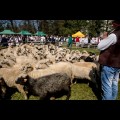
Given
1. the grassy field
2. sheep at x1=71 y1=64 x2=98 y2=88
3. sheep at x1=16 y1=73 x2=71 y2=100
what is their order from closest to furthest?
sheep at x1=16 y1=73 x2=71 y2=100, the grassy field, sheep at x1=71 y1=64 x2=98 y2=88

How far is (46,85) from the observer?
22.6ft

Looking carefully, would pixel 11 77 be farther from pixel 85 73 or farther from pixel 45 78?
pixel 85 73

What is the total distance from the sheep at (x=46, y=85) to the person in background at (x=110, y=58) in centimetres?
175

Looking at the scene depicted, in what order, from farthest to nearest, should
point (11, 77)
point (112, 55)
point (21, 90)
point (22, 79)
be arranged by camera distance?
point (11, 77) → point (21, 90) → point (22, 79) → point (112, 55)

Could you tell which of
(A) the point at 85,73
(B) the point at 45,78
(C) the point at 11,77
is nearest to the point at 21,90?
(C) the point at 11,77

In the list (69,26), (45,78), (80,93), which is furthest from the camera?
(69,26)

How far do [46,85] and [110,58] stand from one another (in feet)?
7.32

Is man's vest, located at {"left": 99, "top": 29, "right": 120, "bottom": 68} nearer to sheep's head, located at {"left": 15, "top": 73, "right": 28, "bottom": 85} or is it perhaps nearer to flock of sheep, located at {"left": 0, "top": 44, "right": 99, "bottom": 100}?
flock of sheep, located at {"left": 0, "top": 44, "right": 99, "bottom": 100}

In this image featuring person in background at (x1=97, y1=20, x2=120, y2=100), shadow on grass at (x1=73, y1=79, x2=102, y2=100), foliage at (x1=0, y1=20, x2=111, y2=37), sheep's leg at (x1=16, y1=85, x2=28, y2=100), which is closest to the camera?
person in background at (x1=97, y1=20, x2=120, y2=100)

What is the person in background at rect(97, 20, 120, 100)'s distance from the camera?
5.21 metres

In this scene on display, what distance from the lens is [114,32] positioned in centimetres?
527

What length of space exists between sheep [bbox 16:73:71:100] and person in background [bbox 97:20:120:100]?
5.73 feet

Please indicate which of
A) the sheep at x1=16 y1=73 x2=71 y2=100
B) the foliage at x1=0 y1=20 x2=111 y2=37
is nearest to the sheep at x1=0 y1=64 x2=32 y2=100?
the sheep at x1=16 y1=73 x2=71 y2=100
